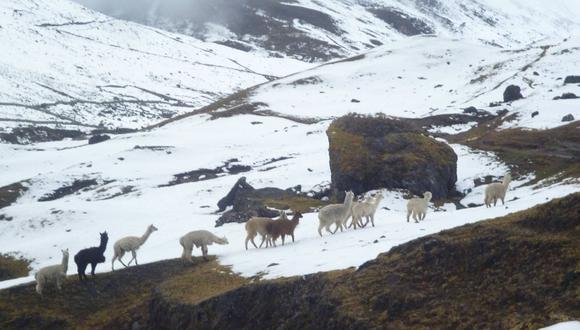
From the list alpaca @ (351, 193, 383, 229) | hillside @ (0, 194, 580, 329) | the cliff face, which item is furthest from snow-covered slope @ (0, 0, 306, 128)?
the cliff face

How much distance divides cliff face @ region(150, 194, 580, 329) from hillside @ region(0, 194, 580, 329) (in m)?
0.02

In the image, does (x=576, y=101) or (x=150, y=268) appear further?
(x=576, y=101)

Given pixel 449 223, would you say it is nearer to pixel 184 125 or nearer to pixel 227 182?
pixel 227 182

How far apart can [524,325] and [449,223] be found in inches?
353

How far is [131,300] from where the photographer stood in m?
20.1

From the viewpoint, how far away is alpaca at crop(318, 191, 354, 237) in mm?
22219

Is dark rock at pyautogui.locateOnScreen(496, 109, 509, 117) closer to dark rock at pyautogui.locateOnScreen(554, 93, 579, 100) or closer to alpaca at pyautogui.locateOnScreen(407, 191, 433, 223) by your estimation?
dark rock at pyautogui.locateOnScreen(554, 93, 579, 100)

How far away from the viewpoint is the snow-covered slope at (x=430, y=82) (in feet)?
264

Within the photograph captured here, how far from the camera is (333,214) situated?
2236cm

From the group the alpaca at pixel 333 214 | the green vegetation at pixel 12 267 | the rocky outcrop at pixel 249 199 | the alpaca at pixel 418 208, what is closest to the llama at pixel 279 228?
the alpaca at pixel 333 214

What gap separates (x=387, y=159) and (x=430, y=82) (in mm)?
75693

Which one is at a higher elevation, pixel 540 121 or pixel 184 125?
pixel 184 125

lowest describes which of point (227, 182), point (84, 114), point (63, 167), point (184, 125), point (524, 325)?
point (524, 325)

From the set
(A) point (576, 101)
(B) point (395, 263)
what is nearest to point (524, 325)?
(B) point (395, 263)
